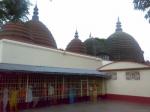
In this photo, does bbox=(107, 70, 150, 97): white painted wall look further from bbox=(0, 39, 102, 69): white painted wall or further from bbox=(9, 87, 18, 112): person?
bbox=(9, 87, 18, 112): person

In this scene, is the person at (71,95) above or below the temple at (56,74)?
below

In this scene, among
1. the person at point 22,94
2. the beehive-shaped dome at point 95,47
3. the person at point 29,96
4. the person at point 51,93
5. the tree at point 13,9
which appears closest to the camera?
the tree at point 13,9

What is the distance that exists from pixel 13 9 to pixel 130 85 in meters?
11.9

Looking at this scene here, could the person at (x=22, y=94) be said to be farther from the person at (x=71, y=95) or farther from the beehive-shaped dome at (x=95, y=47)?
the beehive-shaped dome at (x=95, y=47)

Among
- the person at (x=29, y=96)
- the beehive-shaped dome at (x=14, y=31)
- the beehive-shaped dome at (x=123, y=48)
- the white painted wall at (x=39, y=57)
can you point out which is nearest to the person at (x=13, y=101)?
the person at (x=29, y=96)

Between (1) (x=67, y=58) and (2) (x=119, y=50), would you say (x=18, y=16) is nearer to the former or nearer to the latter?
(1) (x=67, y=58)

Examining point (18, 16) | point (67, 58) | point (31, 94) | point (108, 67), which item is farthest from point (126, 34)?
point (18, 16)

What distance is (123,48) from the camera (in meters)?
27.4

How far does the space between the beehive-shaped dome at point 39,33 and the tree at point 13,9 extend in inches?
489

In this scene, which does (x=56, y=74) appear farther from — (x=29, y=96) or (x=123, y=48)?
(x=123, y=48)

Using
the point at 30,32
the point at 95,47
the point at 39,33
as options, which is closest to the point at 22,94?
the point at 30,32

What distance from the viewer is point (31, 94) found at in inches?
524

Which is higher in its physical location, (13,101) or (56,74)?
(56,74)

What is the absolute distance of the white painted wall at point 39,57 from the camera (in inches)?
549
